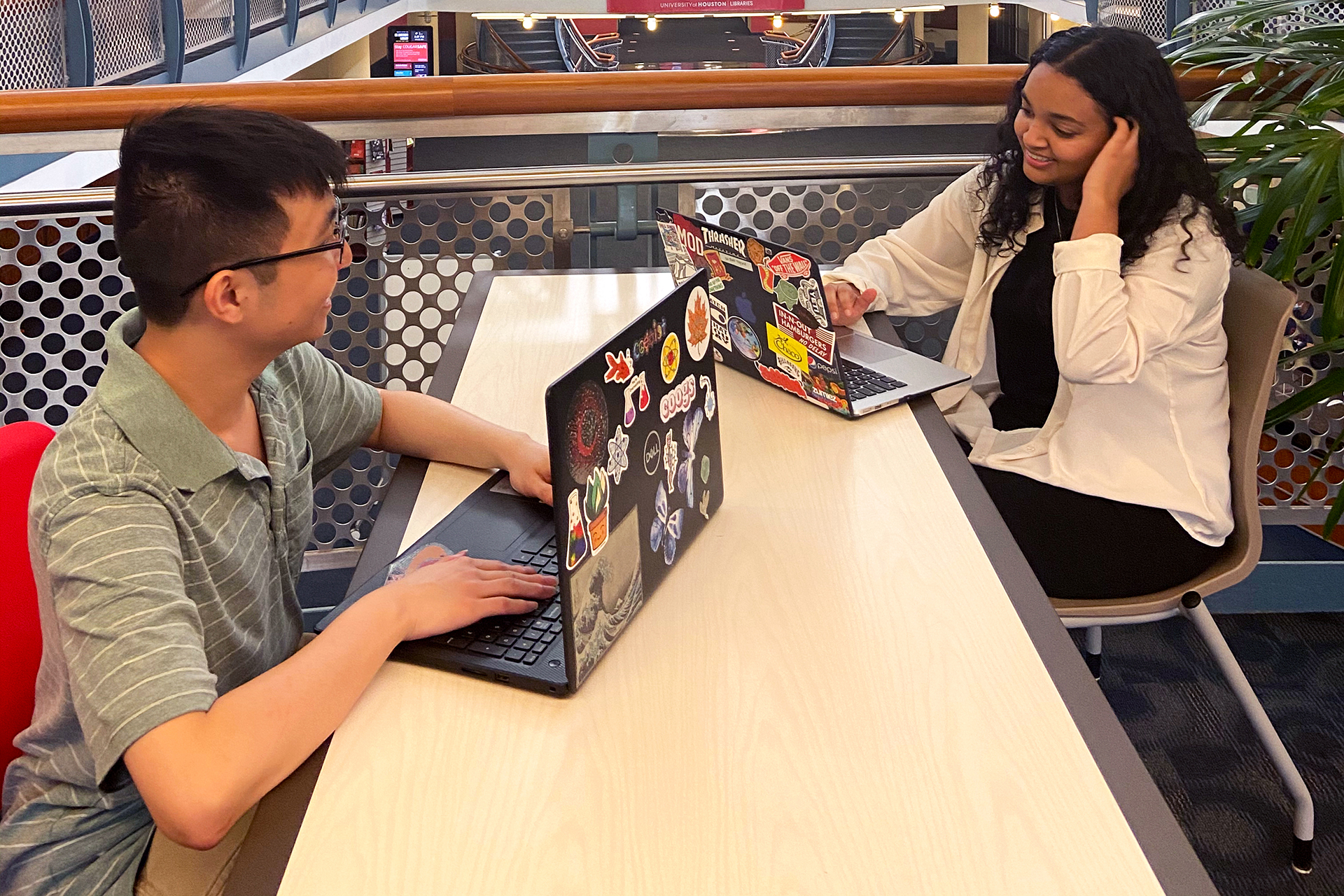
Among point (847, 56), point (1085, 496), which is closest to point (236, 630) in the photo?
point (1085, 496)

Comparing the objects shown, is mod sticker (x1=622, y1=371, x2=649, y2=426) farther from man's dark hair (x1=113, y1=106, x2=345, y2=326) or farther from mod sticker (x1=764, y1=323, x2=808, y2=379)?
mod sticker (x1=764, y1=323, x2=808, y2=379)

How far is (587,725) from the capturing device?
1008mm

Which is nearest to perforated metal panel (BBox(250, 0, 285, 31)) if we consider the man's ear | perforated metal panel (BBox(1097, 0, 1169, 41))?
perforated metal panel (BBox(1097, 0, 1169, 41))

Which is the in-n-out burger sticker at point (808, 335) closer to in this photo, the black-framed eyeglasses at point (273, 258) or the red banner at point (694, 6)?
the black-framed eyeglasses at point (273, 258)

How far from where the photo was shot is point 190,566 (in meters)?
1.12

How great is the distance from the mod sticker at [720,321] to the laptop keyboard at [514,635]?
628mm

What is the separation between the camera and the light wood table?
2.80ft

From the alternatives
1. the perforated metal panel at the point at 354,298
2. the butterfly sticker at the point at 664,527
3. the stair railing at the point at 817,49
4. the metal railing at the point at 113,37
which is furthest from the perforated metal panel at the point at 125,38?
the stair railing at the point at 817,49

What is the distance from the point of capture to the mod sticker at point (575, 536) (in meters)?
0.97

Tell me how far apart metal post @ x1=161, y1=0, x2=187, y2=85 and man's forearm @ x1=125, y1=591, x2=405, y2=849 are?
5049 millimetres

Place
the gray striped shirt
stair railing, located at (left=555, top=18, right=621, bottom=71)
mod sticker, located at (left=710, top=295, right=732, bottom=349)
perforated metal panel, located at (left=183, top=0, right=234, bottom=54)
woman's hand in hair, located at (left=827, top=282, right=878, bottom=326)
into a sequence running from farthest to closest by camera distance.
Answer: stair railing, located at (left=555, top=18, right=621, bottom=71)
perforated metal panel, located at (left=183, top=0, right=234, bottom=54)
woman's hand in hair, located at (left=827, top=282, right=878, bottom=326)
mod sticker, located at (left=710, top=295, right=732, bottom=349)
the gray striped shirt

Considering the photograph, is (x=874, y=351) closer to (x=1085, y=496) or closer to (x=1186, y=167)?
(x=1085, y=496)

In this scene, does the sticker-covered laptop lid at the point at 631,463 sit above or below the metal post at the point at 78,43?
below

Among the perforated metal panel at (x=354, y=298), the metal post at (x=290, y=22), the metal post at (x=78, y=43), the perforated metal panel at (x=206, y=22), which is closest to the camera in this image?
the perforated metal panel at (x=354, y=298)
